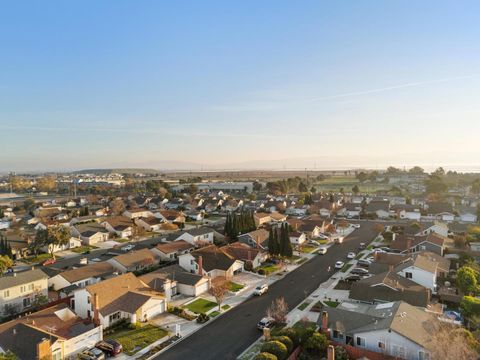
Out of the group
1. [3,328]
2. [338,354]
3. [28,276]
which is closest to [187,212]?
[28,276]

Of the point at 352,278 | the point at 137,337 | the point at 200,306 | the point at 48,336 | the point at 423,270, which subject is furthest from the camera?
the point at 352,278

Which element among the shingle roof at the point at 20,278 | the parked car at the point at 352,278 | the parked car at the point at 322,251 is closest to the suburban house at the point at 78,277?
the shingle roof at the point at 20,278

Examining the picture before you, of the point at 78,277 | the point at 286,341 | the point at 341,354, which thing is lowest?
the point at 341,354

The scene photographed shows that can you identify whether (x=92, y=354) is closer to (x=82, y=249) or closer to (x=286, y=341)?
(x=286, y=341)

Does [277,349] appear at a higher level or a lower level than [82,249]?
higher

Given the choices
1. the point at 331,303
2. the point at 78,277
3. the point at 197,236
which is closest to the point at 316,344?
the point at 331,303

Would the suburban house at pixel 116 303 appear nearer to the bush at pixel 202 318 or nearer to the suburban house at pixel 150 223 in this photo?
the bush at pixel 202 318
